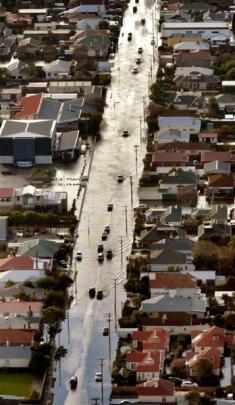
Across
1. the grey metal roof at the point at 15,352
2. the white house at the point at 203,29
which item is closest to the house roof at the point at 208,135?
the white house at the point at 203,29

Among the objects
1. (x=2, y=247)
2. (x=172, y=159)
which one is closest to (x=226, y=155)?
(x=172, y=159)

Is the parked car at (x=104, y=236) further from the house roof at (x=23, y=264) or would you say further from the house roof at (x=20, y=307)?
the house roof at (x=20, y=307)

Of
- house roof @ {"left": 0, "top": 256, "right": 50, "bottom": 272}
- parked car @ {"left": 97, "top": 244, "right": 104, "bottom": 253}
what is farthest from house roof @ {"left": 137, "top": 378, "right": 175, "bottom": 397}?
parked car @ {"left": 97, "top": 244, "right": 104, "bottom": 253}

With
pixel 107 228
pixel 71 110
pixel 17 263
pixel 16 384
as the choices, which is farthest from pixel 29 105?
pixel 16 384

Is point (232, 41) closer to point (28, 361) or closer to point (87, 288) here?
point (87, 288)

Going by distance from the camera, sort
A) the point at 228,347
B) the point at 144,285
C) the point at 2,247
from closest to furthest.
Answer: the point at 228,347 < the point at 144,285 < the point at 2,247

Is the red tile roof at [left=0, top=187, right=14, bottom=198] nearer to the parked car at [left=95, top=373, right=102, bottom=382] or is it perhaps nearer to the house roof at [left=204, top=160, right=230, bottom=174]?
the house roof at [left=204, top=160, right=230, bottom=174]

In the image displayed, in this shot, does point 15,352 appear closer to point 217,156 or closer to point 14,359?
point 14,359
